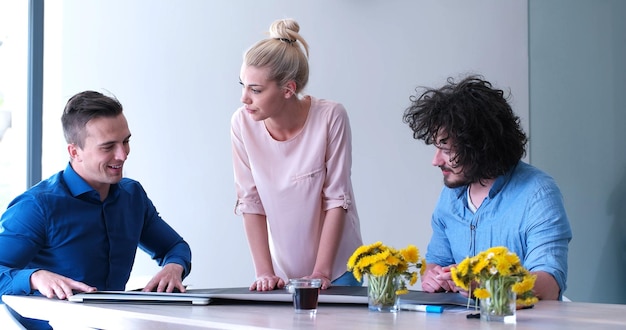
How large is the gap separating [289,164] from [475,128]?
646mm

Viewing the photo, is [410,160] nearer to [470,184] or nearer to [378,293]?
[470,184]

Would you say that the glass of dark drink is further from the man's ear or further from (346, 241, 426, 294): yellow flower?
the man's ear

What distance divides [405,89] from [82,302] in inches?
125

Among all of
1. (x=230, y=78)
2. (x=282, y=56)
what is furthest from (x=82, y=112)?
(x=230, y=78)

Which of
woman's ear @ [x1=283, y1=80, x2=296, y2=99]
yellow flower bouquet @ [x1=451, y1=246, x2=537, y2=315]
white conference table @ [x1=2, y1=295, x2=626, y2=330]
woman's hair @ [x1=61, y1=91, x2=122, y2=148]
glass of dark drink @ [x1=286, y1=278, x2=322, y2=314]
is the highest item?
woman's ear @ [x1=283, y1=80, x2=296, y2=99]

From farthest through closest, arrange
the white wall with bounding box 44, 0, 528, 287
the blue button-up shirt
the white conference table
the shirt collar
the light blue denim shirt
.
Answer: the white wall with bounding box 44, 0, 528, 287 < the shirt collar < the blue button-up shirt < the light blue denim shirt < the white conference table

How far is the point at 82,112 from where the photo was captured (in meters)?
2.42

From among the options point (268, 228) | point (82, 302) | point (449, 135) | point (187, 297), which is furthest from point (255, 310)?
point (268, 228)

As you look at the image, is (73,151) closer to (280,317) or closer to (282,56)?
(282,56)

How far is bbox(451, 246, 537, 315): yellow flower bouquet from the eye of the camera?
1501 millimetres

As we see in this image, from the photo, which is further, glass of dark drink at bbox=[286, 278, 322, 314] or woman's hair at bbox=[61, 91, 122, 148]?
woman's hair at bbox=[61, 91, 122, 148]

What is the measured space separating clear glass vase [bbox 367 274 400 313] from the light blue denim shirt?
490 millimetres

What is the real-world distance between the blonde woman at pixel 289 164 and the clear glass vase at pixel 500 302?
3.38 ft

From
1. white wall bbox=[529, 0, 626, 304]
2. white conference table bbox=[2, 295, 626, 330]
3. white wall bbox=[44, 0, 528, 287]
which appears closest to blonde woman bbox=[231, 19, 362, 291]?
white conference table bbox=[2, 295, 626, 330]
